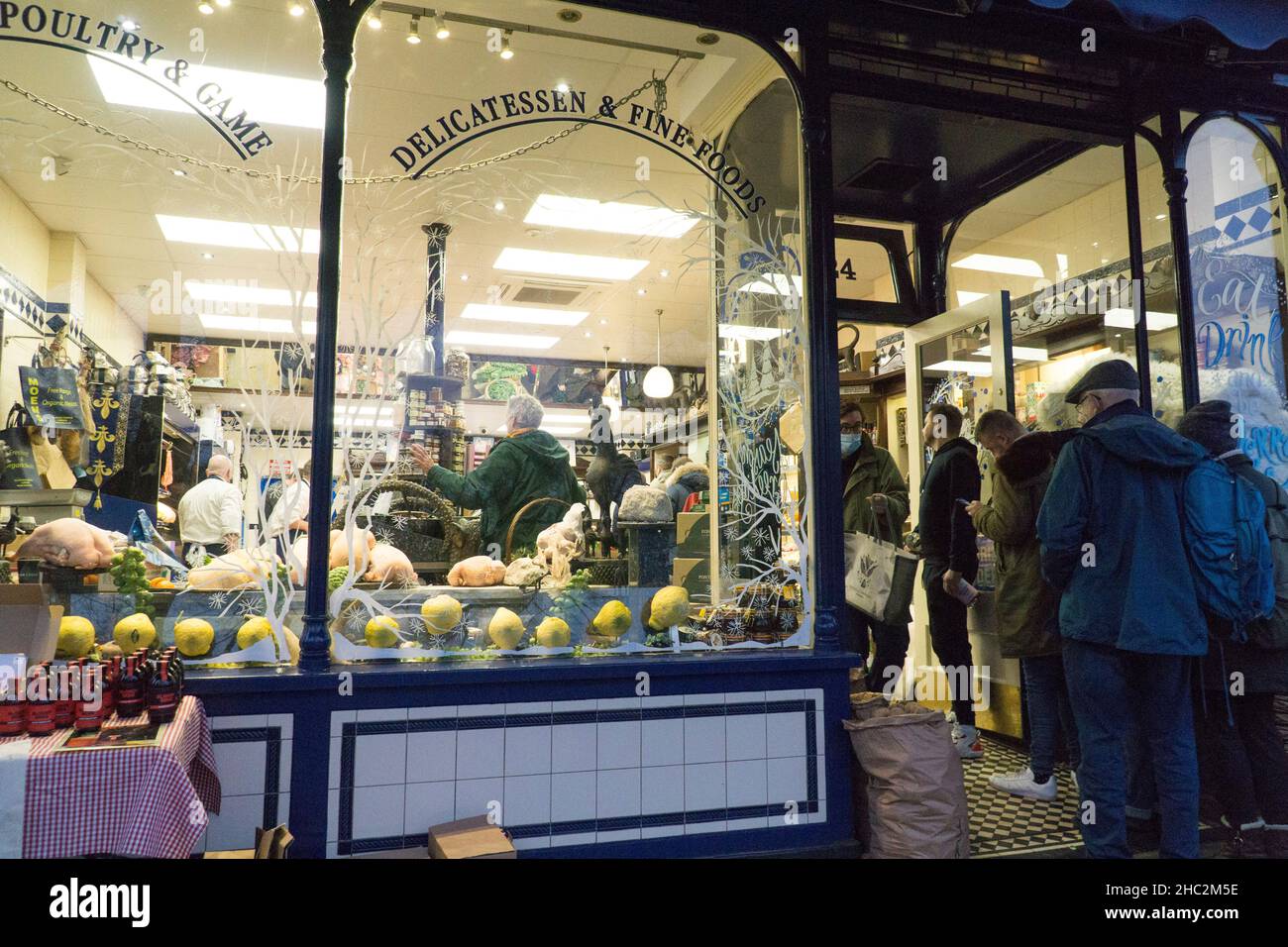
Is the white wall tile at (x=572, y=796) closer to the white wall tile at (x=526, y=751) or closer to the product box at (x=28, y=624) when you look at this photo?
the white wall tile at (x=526, y=751)

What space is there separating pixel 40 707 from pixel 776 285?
2949mm

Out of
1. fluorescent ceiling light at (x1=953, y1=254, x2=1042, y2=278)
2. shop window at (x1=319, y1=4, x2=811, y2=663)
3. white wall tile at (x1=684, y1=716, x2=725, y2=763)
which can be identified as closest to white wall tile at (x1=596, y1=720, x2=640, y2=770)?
white wall tile at (x1=684, y1=716, x2=725, y2=763)

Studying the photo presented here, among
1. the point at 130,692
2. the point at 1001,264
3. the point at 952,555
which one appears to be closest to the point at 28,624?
the point at 130,692

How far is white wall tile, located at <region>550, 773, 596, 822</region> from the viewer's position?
3.18m

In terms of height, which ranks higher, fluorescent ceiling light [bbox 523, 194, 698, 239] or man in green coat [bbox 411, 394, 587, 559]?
fluorescent ceiling light [bbox 523, 194, 698, 239]

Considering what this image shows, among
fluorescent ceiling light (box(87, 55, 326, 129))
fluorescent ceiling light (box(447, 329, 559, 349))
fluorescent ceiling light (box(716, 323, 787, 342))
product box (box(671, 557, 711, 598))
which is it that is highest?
fluorescent ceiling light (box(87, 55, 326, 129))

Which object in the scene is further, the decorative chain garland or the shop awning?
the shop awning

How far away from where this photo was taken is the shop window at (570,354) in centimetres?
340

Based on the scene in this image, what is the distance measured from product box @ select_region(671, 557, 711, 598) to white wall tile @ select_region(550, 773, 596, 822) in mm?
831

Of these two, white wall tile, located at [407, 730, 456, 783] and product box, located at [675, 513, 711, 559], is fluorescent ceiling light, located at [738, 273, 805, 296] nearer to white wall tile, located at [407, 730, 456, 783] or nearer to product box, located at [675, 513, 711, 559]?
product box, located at [675, 513, 711, 559]

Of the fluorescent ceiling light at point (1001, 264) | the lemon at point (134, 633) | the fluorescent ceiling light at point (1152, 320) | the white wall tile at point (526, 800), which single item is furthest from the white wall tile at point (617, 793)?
the fluorescent ceiling light at point (1001, 264)

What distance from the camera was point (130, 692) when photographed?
254 centimetres

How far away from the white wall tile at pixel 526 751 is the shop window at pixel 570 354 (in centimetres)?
30
